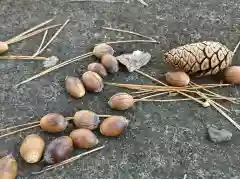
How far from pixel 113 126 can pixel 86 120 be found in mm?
78

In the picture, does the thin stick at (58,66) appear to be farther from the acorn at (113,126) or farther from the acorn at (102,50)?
the acorn at (113,126)

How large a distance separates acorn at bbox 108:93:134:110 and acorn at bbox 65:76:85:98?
0.10 metres

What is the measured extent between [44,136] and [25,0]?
0.65 meters

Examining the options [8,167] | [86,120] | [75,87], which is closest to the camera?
[8,167]

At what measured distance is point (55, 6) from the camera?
1792 millimetres

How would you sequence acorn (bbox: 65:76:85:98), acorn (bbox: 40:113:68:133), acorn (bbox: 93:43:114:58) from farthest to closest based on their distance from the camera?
acorn (bbox: 93:43:114:58)
acorn (bbox: 65:76:85:98)
acorn (bbox: 40:113:68:133)

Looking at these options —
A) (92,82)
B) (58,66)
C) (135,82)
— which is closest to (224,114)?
Result: (135,82)

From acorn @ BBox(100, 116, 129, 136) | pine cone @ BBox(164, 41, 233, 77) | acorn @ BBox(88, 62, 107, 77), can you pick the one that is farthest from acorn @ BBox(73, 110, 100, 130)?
pine cone @ BBox(164, 41, 233, 77)

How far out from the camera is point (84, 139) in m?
1.32

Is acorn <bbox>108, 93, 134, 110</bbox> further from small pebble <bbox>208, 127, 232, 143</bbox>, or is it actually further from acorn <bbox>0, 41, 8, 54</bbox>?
acorn <bbox>0, 41, 8, 54</bbox>

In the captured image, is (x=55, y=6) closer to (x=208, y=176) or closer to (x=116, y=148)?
(x=116, y=148)

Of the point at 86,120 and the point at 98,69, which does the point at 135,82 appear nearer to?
the point at 98,69

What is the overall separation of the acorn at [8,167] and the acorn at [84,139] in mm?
171

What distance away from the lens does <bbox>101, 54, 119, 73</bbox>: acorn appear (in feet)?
5.02
